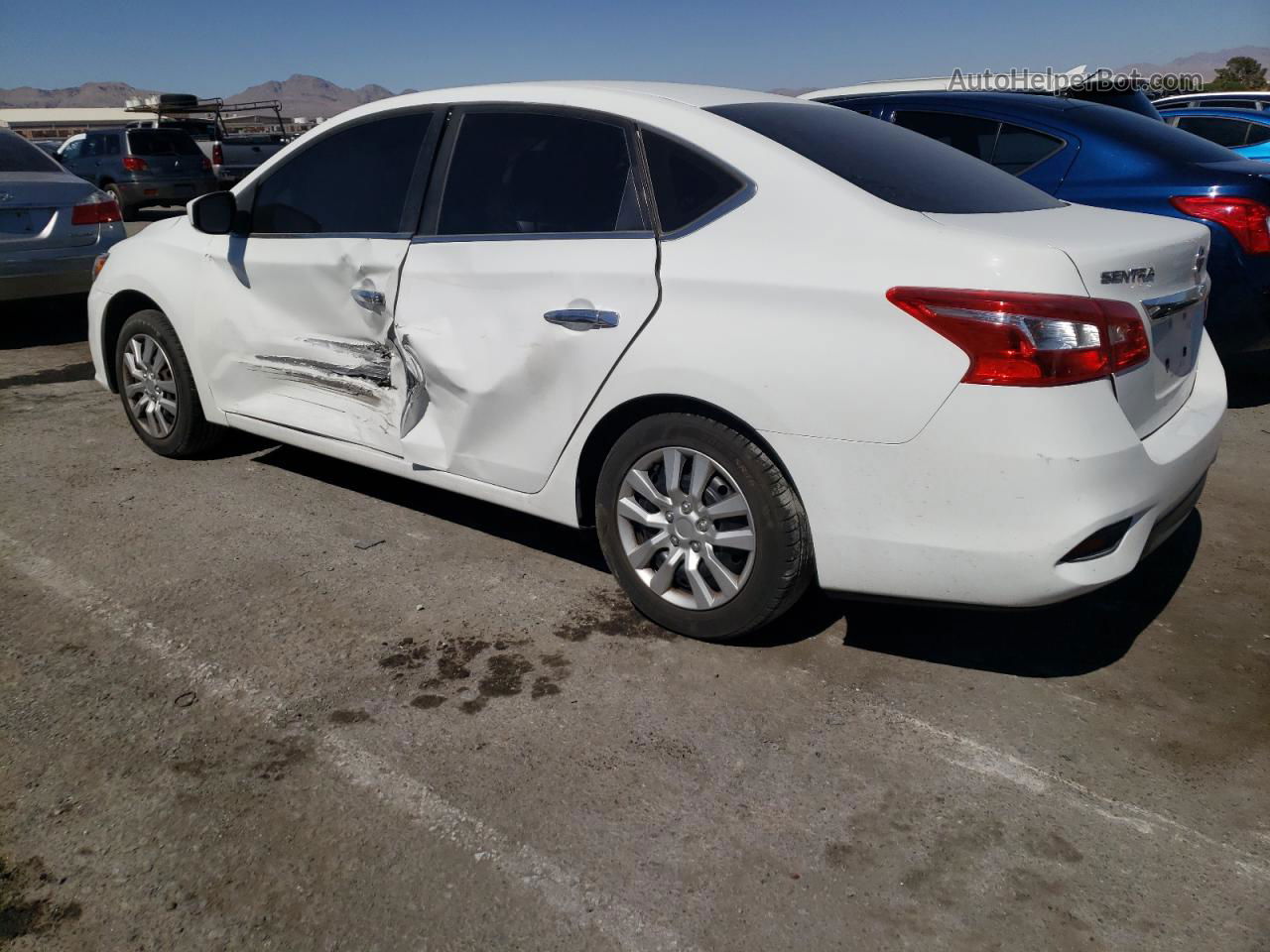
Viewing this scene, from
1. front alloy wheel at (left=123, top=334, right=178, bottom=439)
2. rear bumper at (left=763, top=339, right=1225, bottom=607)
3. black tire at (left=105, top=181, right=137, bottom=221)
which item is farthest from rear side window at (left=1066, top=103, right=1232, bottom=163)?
black tire at (left=105, top=181, right=137, bottom=221)

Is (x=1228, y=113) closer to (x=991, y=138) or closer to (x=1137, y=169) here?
(x=991, y=138)

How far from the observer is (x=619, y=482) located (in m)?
3.37

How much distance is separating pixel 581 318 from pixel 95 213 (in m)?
6.34

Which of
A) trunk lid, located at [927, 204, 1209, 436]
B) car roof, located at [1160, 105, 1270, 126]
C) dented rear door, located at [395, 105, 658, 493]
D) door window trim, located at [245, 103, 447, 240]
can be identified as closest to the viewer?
trunk lid, located at [927, 204, 1209, 436]

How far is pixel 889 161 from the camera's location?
3361 mm

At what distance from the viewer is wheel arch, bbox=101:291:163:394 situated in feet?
16.6

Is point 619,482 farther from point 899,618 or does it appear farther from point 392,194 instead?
point 392,194

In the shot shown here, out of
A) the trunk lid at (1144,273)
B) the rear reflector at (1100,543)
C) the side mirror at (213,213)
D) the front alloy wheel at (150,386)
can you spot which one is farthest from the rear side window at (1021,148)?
the front alloy wheel at (150,386)

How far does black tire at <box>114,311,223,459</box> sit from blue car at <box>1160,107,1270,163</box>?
9964 mm

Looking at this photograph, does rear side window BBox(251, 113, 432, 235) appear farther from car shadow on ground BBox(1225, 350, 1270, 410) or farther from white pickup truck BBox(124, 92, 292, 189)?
white pickup truck BBox(124, 92, 292, 189)

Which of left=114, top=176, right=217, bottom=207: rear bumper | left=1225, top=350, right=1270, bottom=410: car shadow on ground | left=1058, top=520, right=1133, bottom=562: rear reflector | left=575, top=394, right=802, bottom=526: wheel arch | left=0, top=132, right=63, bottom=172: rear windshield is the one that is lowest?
left=1225, top=350, right=1270, bottom=410: car shadow on ground

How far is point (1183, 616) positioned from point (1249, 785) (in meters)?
1.02

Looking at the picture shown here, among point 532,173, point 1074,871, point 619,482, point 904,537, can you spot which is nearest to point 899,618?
point 904,537

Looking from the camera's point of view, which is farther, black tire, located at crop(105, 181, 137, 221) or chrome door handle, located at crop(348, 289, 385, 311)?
black tire, located at crop(105, 181, 137, 221)
